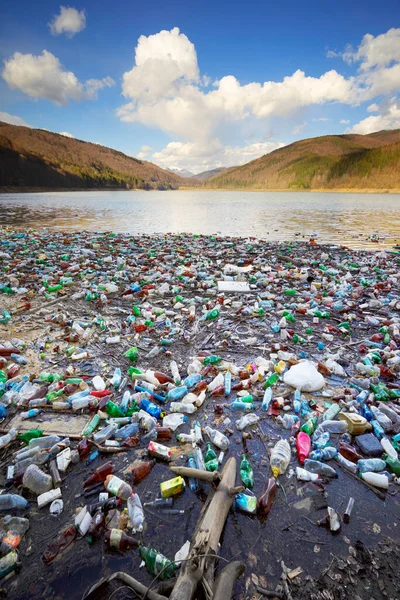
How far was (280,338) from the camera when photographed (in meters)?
3.89

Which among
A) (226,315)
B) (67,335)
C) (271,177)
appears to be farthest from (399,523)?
(271,177)

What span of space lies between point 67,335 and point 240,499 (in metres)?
2.99

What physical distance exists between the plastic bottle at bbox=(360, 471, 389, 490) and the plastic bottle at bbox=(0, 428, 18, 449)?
2536 mm

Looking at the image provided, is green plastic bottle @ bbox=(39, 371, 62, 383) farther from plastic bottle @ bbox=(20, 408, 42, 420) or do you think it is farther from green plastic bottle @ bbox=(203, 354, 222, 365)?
green plastic bottle @ bbox=(203, 354, 222, 365)

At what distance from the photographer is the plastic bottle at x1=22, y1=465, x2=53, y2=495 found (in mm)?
1832

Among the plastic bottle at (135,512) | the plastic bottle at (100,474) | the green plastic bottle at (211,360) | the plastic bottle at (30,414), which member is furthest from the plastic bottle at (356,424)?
the plastic bottle at (30,414)

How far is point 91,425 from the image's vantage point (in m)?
2.34

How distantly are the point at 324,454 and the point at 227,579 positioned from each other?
3.64ft

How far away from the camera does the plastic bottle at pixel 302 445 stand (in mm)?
2084

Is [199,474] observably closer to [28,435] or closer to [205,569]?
[205,569]

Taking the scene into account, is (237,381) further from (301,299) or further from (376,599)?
(301,299)

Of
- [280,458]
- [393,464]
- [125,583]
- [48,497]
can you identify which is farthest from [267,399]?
[48,497]

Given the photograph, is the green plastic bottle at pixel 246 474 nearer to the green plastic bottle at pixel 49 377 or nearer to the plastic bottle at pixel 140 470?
the plastic bottle at pixel 140 470

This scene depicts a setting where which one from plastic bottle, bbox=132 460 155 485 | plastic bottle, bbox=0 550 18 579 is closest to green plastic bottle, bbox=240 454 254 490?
plastic bottle, bbox=132 460 155 485
